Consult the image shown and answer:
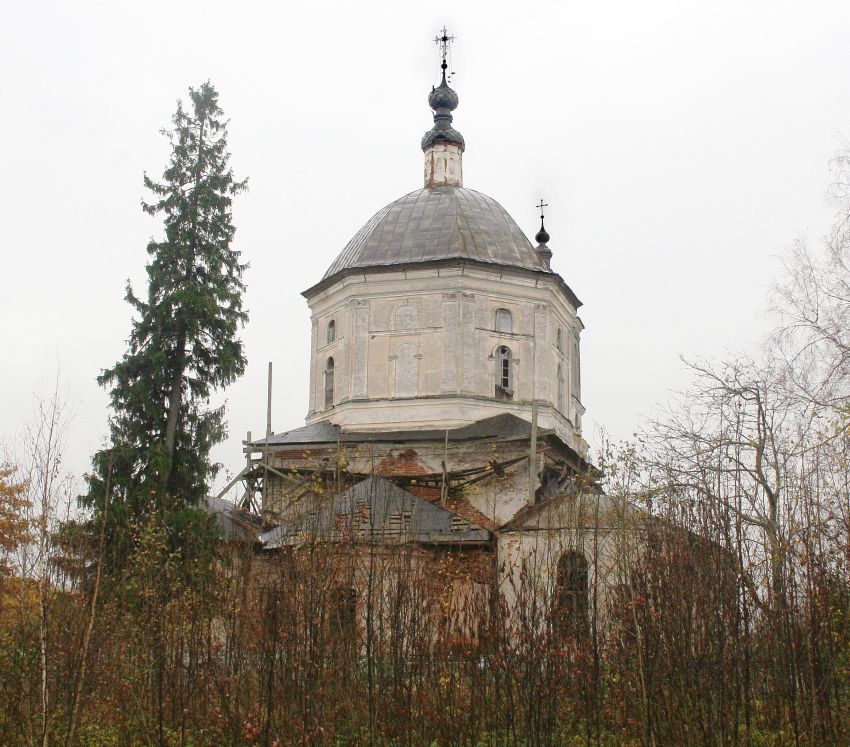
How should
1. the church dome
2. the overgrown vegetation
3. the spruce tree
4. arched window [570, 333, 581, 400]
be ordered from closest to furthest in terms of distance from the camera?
the overgrown vegetation < the spruce tree < the church dome < arched window [570, 333, 581, 400]

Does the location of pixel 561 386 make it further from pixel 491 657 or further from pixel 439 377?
pixel 491 657

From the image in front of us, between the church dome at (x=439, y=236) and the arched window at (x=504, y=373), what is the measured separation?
2.00m

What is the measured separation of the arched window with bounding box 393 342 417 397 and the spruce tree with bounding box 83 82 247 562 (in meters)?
3.82

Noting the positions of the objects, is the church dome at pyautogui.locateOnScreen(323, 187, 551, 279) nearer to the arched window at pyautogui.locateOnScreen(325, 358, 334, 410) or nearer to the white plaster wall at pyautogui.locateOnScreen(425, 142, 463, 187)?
the white plaster wall at pyautogui.locateOnScreen(425, 142, 463, 187)

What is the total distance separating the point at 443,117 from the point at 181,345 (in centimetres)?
1162

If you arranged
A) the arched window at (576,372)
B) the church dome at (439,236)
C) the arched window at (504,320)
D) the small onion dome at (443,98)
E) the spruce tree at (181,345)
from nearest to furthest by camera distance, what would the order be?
the spruce tree at (181,345) → the arched window at (504,320) → the church dome at (439,236) → the arched window at (576,372) → the small onion dome at (443,98)

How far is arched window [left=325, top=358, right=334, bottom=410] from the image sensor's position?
24922mm

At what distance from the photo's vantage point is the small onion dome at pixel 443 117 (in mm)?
27969

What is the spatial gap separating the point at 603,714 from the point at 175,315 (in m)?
13.0

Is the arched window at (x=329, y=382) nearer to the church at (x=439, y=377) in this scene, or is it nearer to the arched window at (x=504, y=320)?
the church at (x=439, y=377)

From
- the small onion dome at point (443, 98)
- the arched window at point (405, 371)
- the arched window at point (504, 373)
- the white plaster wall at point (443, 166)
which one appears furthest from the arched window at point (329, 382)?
the small onion dome at point (443, 98)

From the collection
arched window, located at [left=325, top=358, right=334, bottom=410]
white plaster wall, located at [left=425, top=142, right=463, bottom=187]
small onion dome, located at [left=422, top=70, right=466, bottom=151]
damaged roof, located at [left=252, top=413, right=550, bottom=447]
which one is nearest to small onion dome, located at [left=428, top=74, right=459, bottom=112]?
small onion dome, located at [left=422, top=70, right=466, bottom=151]

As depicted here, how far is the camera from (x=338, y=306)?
24906mm

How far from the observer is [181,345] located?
67.5 feet
